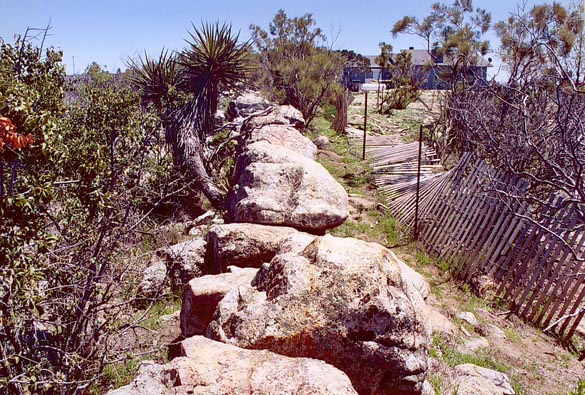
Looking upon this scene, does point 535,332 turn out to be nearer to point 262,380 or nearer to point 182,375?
point 262,380

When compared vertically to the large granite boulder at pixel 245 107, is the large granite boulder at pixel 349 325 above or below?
below

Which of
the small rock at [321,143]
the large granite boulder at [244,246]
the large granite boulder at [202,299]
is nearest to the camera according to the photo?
the large granite boulder at [202,299]

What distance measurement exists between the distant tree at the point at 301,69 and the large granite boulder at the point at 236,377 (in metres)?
12.2

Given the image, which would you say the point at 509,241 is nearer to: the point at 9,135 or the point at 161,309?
the point at 161,309

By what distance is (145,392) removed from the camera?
8.80 ft

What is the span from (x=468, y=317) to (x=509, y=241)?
132 cm

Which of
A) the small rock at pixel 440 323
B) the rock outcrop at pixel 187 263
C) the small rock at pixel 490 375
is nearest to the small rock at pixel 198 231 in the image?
the rock outcrop at pixel 187 263

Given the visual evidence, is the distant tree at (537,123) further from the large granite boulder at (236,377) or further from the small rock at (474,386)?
the large granite boulder at (236,377)

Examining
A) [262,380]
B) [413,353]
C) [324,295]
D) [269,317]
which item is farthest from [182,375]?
[413,353]

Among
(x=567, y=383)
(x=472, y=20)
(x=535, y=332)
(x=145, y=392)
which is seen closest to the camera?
(x=145, y=392)

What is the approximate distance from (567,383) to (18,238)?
489 cm

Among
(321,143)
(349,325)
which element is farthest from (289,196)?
(321,143)

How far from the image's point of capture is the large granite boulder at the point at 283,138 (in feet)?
31.7

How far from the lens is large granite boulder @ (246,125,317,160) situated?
9.66 m
